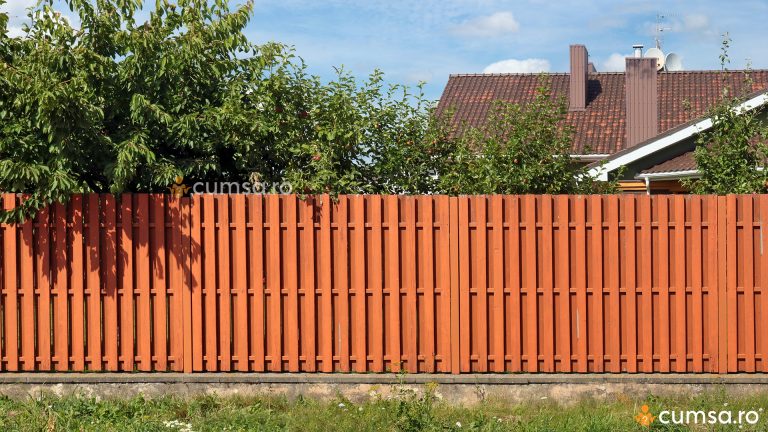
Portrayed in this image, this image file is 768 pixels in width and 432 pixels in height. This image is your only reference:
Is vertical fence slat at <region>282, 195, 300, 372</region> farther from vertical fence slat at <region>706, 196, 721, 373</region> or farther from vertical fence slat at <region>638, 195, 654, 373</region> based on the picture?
vertical fence slat at <region>706, 196, 721, 373</region>

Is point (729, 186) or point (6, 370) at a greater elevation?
point (729, 186)

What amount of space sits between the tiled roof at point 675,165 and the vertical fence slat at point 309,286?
318 inches

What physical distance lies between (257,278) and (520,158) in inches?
118

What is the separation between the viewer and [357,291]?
9.30 meters

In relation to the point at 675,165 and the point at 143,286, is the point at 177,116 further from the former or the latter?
the point at 675,165

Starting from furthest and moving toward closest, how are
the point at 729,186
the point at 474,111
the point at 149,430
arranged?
the point at 474,111
the point at 729,186
the point at 149,430

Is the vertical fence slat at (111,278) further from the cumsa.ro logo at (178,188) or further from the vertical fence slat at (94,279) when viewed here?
the cumsa.ro logo at (178,188)

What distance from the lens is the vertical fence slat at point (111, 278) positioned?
941 centimetres

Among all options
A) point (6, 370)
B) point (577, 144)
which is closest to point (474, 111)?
point (577, 144)

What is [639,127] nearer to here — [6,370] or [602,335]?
[602,335]

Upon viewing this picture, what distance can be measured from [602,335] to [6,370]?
18.6 feet

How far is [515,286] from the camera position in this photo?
924cm

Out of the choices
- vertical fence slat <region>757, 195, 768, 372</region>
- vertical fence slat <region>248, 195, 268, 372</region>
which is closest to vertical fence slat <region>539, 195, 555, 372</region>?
vertical fence slat <region>757, 195, 768, 372</region>

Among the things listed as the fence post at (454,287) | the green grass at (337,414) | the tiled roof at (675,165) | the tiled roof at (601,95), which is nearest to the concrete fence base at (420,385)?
the green grass at (337,414)
